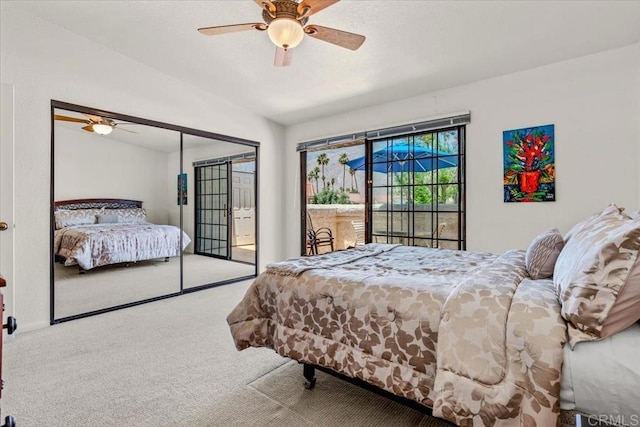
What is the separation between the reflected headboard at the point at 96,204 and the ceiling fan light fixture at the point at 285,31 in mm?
2720

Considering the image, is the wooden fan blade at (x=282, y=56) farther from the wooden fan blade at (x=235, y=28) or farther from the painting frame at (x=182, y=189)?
the painting frame at (x=182, y=189)

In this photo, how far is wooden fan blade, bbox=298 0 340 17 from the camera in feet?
6.51

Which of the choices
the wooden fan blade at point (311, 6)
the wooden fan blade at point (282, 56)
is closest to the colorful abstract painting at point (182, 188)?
the wooden fan blade at point (282, 56)

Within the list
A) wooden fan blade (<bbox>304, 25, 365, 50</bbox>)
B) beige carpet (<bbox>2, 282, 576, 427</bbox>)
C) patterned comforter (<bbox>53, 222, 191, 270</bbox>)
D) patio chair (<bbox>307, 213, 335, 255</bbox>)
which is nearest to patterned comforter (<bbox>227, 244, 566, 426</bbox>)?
beige carpet (<bbox>2, 282, 576, 427</bbox>)

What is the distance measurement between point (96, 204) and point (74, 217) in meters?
0.26

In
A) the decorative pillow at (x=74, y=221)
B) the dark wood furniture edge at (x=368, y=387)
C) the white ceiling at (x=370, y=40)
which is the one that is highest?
the white ceiling at (x=370, y=40)

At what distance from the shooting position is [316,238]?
5.59 metres

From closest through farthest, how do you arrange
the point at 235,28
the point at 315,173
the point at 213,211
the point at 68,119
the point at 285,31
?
the point at 285,31, the point at 235,28, the point at 68,119, the point at 213,211, the point at 315,173

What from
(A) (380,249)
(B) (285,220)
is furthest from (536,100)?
(B) (285,220)

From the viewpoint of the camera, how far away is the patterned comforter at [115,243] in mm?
3244

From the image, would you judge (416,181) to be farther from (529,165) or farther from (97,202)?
(97,202)

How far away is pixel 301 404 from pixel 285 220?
3.86 m

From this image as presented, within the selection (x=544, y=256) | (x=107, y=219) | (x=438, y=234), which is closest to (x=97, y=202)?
(x=107, y=219)

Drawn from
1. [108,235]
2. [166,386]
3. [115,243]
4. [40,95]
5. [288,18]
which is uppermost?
[288,18]
